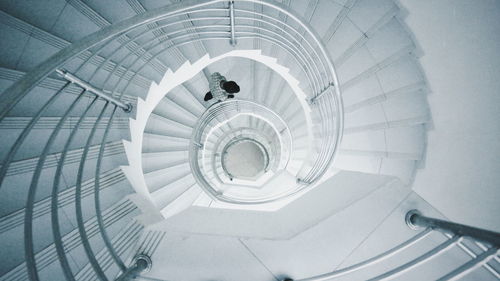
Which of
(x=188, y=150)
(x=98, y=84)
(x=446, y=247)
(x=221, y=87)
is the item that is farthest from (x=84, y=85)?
(x=188, y=150)

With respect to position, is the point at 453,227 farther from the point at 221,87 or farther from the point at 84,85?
the point at 221,87

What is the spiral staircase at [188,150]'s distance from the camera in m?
1.57

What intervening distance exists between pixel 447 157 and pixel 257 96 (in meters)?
4.47

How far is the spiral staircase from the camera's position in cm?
157

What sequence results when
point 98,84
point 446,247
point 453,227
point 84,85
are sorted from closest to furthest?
point 446,247 < point 453,227 < point 84,85 < point 98,84

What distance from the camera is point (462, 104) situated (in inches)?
131

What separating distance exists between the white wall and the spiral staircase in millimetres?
220

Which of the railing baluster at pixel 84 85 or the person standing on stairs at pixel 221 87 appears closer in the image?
the railing baluster at pixel 84 85

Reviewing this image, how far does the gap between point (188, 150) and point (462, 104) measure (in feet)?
17.6

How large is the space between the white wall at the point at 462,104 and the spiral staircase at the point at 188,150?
220mm

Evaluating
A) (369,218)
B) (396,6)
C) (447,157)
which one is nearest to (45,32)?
(369,218)

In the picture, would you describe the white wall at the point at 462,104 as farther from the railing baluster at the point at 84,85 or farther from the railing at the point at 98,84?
the railing baluster at the point at 84,85

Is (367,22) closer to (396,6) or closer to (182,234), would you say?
(396,6)

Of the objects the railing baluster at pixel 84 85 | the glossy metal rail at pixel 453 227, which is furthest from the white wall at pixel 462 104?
the railing baluster at pixel 84 85
